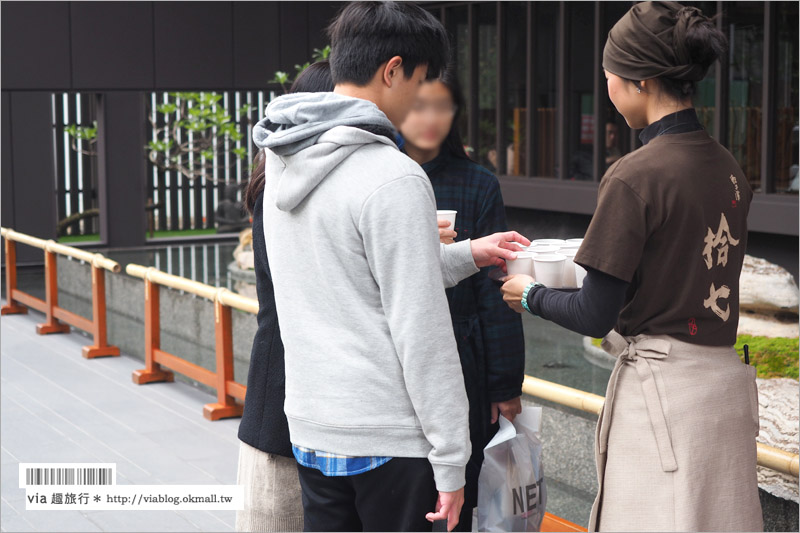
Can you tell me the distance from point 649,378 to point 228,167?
1814 cm

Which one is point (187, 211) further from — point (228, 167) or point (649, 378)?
point (649, 378)

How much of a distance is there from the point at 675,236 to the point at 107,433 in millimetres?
4553

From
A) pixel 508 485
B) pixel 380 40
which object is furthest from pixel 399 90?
pixel 508 485

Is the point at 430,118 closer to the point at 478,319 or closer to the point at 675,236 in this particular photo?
the point at 478,319

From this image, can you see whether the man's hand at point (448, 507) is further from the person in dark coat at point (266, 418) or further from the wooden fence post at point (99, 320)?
the wooden fence post at point (99, 320)

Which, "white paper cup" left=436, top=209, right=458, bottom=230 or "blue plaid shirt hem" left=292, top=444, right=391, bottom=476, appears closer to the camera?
"blue plaid shirt hem" left=292, top=444, right=391, bottom=476

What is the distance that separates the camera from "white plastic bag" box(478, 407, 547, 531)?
8.54ft

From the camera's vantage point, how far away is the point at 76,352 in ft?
26.8

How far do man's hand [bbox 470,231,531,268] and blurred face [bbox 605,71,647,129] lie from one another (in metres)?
0.41

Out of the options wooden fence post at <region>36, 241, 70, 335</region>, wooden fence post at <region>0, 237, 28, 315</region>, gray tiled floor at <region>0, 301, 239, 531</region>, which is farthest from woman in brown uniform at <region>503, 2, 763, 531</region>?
wooden fence post at <region>0, 237, 28, 315</region>

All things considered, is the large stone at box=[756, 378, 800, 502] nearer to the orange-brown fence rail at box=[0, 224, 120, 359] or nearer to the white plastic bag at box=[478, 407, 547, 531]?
the white plastic bag at box=[478, 407, 547, 531]

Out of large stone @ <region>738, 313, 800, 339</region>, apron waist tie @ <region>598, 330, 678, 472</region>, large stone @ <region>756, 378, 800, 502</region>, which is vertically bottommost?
large stone @ <region>738, 313, 800, 339</region>

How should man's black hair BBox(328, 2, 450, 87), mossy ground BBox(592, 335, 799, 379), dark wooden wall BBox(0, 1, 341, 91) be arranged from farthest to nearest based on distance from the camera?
dark wooden wall BBox(0, 1, 341, 91) → mossy ground BBox(592, 335, 799, 379) → man's black hair BBox(328, 2, 450, 87)

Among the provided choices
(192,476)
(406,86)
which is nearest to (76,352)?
(192,476)
